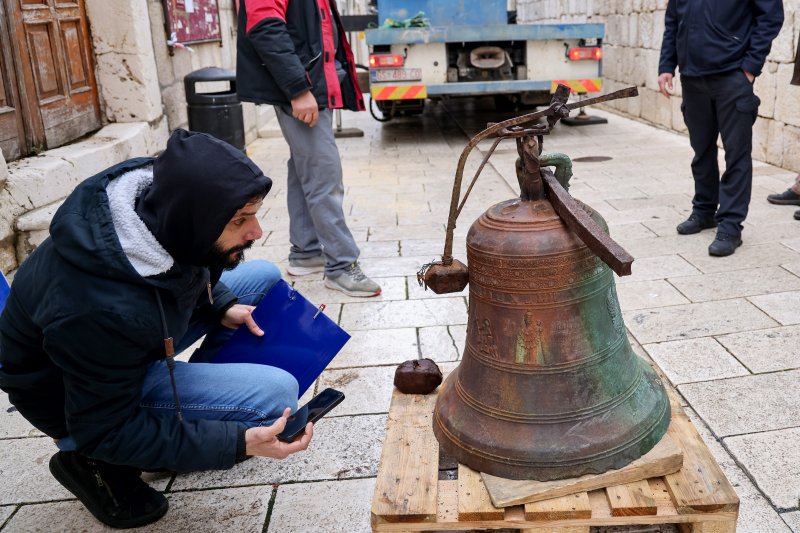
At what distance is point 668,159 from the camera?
7254mm

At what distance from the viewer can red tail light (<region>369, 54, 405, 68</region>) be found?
8.59 metres

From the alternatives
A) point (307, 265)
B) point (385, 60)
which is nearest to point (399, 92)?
point (385, 60)

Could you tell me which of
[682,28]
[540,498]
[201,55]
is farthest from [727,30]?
[201,55]

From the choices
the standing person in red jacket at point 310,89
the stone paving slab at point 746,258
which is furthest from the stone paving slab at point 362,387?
the stone paving slab at point 746,258

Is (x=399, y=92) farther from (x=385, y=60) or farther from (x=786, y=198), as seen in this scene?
(x=786, y=198)

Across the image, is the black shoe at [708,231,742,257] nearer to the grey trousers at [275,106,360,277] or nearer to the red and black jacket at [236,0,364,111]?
the grey trousers at [275,106,360,277]

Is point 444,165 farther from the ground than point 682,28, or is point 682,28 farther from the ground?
point 682,28

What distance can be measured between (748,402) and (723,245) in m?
1.81

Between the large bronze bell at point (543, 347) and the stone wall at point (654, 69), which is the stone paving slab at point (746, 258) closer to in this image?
the stone wall at point (654, 69)

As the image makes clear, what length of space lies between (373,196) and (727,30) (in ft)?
10.2

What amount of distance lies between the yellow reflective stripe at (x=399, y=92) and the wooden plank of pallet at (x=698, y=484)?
7.24 metres

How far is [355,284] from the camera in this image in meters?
4.08

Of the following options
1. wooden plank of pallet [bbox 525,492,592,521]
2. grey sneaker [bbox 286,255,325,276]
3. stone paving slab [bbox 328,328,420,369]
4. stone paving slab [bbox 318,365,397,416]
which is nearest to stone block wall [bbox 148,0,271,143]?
grey sneaker [bbox 286,255,325,276]

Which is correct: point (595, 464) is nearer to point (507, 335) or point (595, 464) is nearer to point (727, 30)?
point (507, 335)
